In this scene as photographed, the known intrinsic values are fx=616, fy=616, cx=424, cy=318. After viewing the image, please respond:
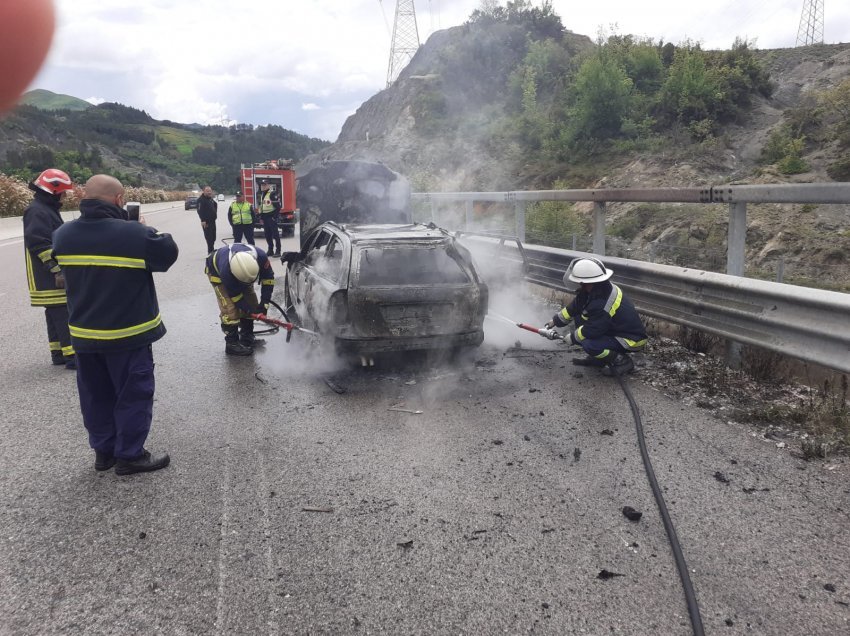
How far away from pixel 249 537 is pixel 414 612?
1039mm

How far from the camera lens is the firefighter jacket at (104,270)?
3857 mm

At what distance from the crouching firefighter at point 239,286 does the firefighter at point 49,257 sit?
4.80ft

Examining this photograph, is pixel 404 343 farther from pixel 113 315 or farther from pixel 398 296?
pixel 113 315

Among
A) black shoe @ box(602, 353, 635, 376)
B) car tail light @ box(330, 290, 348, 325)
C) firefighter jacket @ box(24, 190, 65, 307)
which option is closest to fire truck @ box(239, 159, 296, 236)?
firefighter jacket @ box(24, 190, 65, 307)

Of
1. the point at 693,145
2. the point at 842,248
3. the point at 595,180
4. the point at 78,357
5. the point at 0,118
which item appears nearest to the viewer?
the point at 0,118

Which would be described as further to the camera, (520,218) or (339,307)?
(520,218)

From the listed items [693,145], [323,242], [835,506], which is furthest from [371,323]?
[693,145]

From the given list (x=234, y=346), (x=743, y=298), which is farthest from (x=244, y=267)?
(x=743, y=298)

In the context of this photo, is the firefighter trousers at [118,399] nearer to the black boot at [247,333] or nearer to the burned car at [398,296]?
the burned car at [398,296]

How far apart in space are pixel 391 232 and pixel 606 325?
2399 millimetres

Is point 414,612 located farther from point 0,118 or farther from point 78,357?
point 78,357

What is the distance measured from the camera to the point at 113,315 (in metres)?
3.91

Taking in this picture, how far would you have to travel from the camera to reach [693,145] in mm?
19203

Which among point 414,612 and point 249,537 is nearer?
point 414,612
